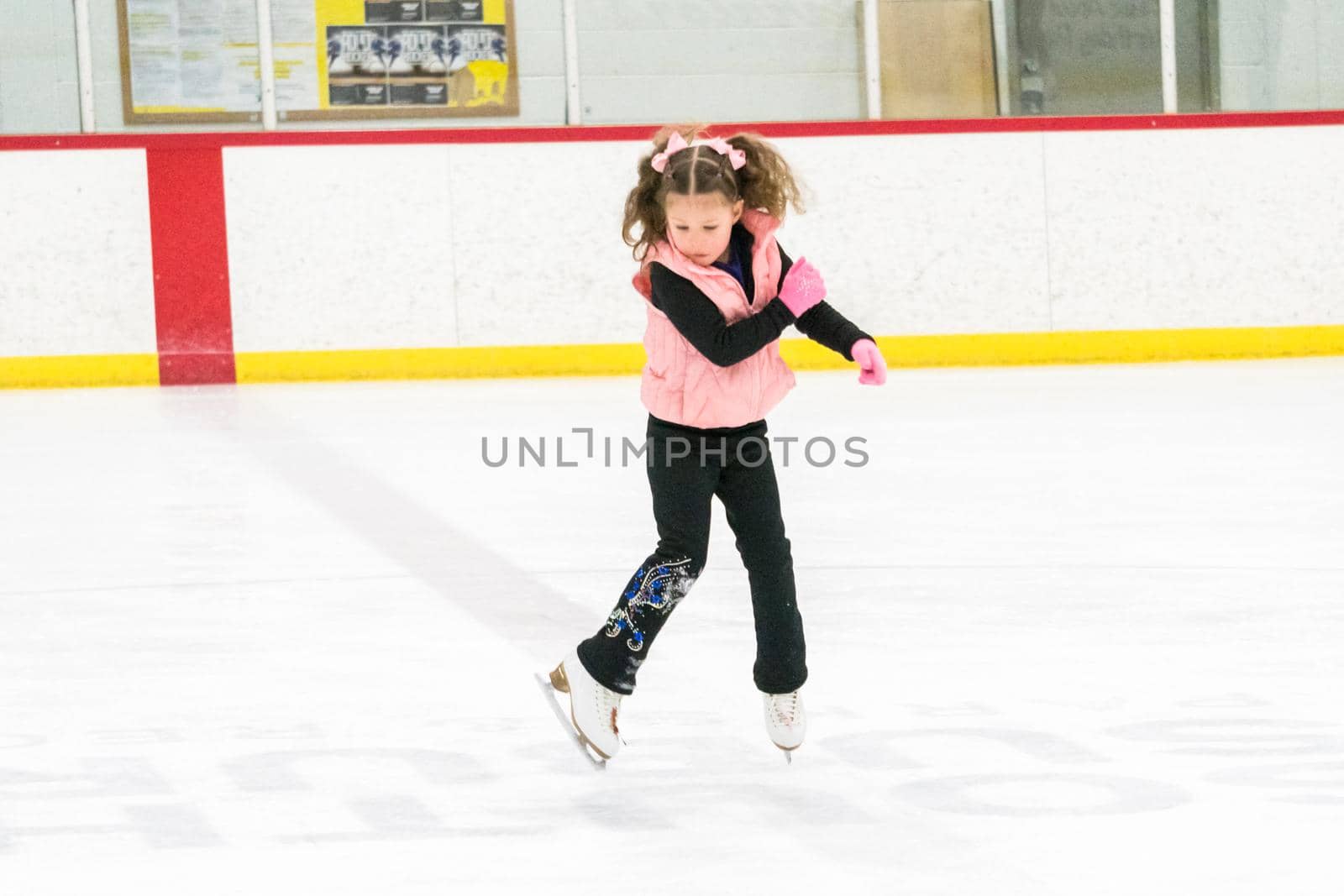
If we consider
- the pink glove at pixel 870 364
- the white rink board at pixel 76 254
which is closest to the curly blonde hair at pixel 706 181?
the pink glove at pixel 870 364

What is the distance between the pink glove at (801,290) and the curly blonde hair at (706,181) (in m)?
0.09

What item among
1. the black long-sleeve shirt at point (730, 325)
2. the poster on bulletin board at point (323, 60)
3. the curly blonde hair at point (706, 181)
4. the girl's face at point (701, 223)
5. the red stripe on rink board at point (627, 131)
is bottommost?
the black long-sleeve shirt at point (730, 325)

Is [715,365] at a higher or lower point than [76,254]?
lower

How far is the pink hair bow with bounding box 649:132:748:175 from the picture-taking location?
2.57m

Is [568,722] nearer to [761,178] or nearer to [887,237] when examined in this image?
[761,178]

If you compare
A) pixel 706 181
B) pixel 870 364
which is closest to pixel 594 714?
pixel 870 364

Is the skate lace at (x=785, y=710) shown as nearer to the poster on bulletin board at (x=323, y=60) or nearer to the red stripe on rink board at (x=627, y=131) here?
the red stripe on rink board at (x=627, y=131)

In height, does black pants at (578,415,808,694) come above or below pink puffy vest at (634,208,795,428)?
below

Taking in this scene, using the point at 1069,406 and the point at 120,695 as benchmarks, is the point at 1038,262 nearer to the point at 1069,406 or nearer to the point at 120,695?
the point at 1069,406

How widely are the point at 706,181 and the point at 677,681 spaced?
0.99 metres

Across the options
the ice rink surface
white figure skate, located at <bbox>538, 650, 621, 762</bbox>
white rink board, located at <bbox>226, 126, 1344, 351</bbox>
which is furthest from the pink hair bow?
white rink board, located at <bbox>226, 126, 1344, 351</bbox>

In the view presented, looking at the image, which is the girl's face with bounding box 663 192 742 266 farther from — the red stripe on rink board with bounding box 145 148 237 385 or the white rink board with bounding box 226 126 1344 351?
the red stripe on rink board with bounding box 145 148 237 385

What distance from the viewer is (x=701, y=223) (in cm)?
256

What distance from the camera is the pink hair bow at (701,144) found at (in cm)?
257
